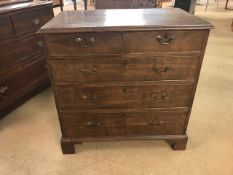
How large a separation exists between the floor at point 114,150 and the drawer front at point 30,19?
72 cm

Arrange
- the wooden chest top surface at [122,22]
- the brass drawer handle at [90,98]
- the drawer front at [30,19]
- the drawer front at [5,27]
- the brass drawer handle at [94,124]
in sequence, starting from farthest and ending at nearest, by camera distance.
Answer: the drawer front at [30,19]
the drawer front at [5,27]
the brass drawer handle at [94,124]
the brass drawer handle at [90,98]
the wooden chest top surface at [122,22]

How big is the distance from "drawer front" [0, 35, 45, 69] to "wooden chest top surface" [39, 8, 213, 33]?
25.6 inches


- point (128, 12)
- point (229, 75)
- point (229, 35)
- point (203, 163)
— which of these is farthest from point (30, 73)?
point (229, 35)

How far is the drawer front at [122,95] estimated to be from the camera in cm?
122

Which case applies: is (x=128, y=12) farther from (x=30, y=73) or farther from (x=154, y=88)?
(x=30, y=73)

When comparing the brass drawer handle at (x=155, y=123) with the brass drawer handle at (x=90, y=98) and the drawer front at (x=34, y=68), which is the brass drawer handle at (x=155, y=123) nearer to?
the brass drawer handle at (x=90, y=98)

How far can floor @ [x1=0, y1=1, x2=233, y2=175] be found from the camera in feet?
4.50

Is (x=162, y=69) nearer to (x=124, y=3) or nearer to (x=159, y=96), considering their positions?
(x=159, y=96)

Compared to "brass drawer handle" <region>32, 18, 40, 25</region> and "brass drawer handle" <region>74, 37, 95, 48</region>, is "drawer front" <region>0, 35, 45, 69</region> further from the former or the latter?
"brass drawer handle" <region>74, 37, 95, 48</region>

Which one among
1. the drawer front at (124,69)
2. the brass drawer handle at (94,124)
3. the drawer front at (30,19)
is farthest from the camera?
the drawer front at (30,19)

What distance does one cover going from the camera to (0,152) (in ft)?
4.96

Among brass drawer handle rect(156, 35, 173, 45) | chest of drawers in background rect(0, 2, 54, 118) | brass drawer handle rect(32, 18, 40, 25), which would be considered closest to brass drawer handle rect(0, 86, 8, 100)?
chest of drawers in background rect(0, 2, 54, 118)

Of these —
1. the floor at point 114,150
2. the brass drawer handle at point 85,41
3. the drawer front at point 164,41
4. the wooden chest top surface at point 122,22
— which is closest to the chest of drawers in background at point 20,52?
the floor at point 114,150

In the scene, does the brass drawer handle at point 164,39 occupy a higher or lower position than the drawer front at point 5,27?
higher
